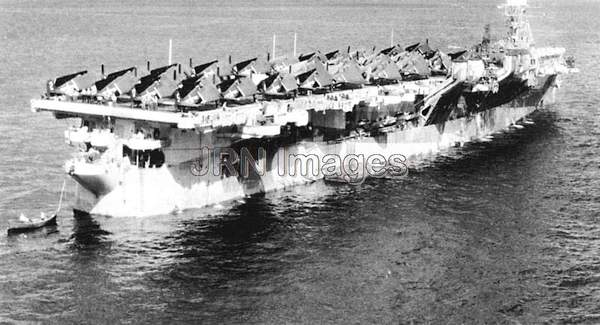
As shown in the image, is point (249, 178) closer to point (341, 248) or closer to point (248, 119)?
point (248, 119)

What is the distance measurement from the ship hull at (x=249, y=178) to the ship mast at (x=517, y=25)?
6.78 metres

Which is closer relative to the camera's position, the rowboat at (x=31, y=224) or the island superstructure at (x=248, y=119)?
the rowboat at (x=31, y=224)

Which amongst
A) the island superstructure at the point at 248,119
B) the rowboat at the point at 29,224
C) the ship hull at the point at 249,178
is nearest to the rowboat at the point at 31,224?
the rowboat at the point at 29,224

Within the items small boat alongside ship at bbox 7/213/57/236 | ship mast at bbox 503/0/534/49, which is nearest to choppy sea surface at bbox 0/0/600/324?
small boat alongside ship at bbox 7/213/57/236

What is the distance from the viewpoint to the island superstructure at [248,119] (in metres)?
32.9

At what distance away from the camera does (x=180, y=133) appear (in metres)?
33.6

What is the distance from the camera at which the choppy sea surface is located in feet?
82.4

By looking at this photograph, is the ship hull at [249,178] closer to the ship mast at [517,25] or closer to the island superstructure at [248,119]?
the island superstructure at [248,119]

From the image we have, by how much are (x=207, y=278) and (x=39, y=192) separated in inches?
502

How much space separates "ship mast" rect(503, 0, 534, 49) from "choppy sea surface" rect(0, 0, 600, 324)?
590 cm

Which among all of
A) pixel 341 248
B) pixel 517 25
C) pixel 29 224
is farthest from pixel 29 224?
pixel 517 25

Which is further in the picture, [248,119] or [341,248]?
[248,119]

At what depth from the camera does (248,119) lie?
34.0 meters

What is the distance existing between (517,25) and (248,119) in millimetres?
28731
